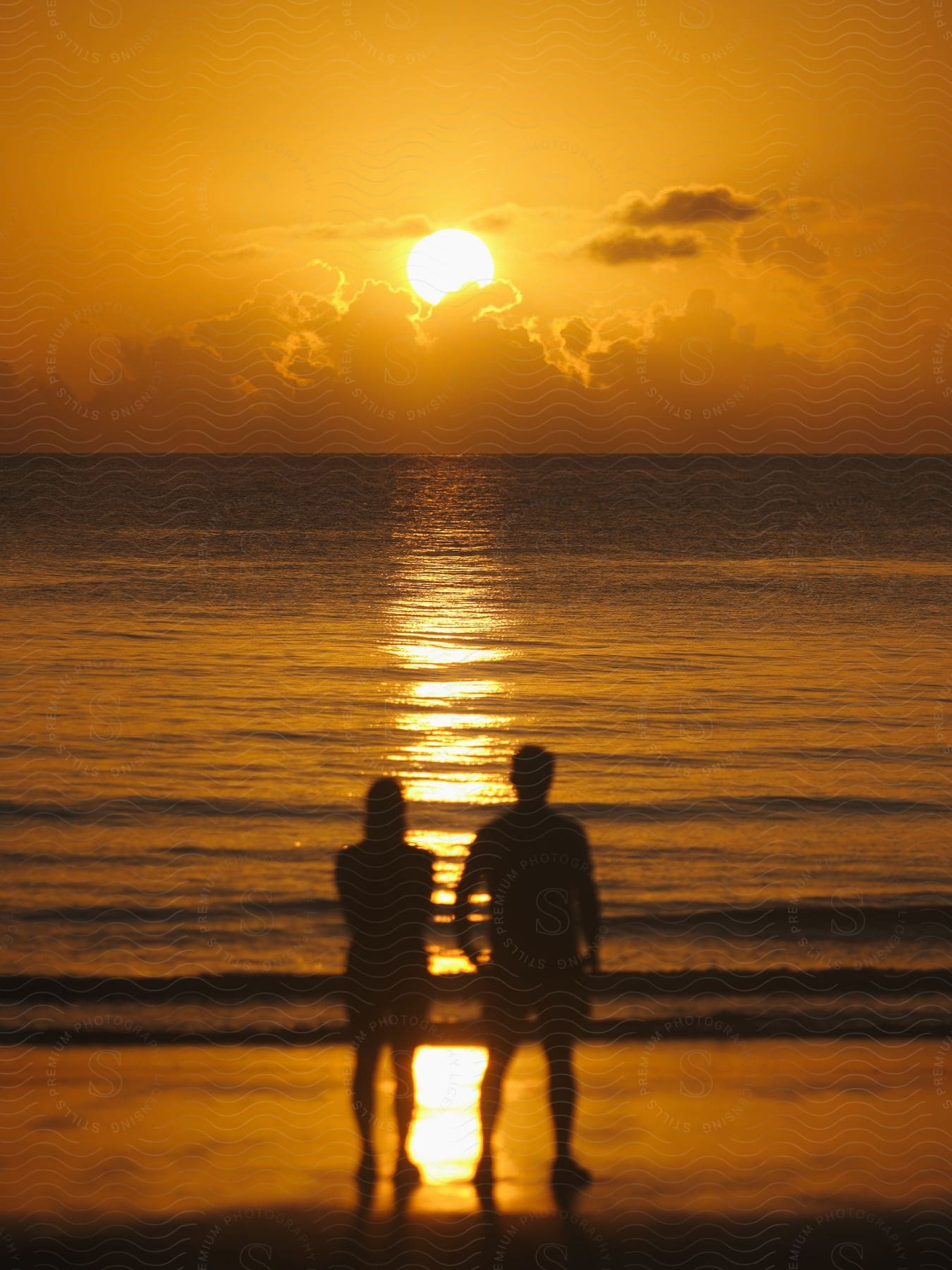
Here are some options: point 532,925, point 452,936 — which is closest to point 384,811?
point 532,925

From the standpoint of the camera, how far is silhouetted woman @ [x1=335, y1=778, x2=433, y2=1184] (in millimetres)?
4840

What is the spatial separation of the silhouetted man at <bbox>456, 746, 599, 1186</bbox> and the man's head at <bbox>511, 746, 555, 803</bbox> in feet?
0.48

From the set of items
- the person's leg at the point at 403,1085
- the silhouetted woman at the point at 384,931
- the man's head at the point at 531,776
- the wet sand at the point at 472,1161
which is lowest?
the wet sand at the point at 472,1161

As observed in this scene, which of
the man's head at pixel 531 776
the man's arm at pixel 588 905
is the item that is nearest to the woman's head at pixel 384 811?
the man's head at pixel 531 776

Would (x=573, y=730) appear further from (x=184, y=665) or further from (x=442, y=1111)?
(x=442, y=1111)

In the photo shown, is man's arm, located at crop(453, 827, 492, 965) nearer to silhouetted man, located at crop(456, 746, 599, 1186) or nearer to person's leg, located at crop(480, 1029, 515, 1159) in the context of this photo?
silhouetted man, located at crop(456, 746, 599, 1186)

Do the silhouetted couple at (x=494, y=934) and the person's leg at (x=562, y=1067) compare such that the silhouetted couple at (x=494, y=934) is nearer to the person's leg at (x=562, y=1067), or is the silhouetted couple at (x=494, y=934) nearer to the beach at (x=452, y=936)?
the person's leg at (x=562, y=1067)

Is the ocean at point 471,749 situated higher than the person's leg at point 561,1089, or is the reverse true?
the ocean at point 471,749

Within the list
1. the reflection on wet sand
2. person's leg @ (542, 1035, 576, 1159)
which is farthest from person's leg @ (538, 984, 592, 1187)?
the reflection on wet sand

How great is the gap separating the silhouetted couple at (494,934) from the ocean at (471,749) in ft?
6.95

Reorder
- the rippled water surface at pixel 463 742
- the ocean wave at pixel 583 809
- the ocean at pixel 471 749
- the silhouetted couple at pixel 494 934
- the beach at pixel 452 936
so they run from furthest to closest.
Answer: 1. the ocean wave at pixel 583 809
2. the rippled water surface at pixel 463 742
3. the ocean at pixel 471 749
4. the silhouetted couple at pixel 494 934
5. the beach at pixel 452 936

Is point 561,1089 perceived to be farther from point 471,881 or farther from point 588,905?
point 471,881

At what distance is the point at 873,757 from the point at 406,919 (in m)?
9.34

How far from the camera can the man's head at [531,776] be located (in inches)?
199
